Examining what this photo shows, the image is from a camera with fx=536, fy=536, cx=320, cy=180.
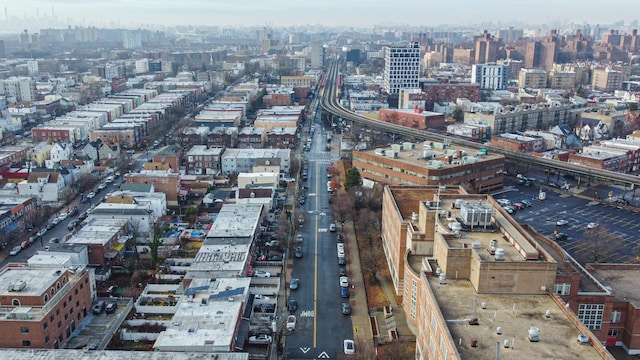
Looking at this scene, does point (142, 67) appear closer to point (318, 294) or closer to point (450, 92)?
point (450, 92)

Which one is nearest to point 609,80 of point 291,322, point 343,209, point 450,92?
point 450,92

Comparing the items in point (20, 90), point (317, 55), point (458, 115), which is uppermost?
point (317, 55)

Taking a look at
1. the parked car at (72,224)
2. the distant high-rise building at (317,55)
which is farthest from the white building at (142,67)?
the parked car at (72,224)

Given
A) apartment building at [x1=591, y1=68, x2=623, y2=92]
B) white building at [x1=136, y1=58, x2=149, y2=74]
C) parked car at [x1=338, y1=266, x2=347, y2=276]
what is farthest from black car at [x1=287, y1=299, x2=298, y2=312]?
white building at [x1=136, y1=58, x2=149, y2=74]

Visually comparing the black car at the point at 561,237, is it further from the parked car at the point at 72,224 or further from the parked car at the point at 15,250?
the parked car at the point at 15,250

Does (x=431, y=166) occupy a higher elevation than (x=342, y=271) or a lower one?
higher
